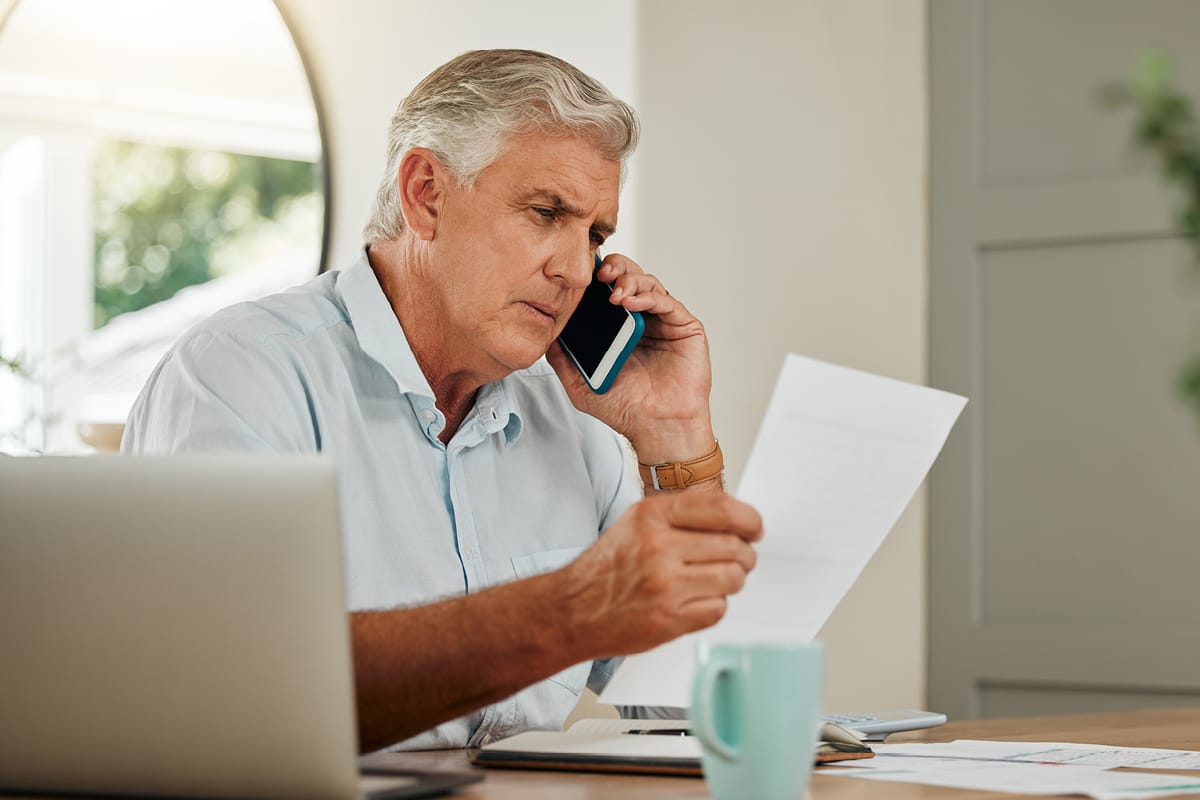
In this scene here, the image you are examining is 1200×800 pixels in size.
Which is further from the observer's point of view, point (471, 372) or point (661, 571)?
point (471, 372)

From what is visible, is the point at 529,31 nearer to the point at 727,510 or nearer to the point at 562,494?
the point at 562,494

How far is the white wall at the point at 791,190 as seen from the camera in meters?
2.47

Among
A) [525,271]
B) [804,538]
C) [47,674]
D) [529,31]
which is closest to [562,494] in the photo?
[525,271]

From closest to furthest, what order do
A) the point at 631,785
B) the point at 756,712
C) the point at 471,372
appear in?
the point at 756,712 → the point at 631,785 → the point at 471,372

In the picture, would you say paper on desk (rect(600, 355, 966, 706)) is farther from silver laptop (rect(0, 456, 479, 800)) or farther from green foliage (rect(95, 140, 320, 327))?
green foliage (rect(95, 140, 320, 327))

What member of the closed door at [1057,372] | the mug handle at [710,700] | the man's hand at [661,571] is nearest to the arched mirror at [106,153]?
the closed door at [1057,372]

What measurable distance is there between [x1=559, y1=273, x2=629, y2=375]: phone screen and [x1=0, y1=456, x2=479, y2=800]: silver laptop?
878 mm

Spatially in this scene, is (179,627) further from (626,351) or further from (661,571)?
(626,351)

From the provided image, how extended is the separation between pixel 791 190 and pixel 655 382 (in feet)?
3.48

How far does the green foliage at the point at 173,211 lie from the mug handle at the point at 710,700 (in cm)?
183

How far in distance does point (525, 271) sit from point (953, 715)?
145 centimetres

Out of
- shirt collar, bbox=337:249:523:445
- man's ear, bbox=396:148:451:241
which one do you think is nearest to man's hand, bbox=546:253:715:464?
shirt collar, bbox=337:249:523:445

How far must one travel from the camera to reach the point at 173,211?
3086 millimetres

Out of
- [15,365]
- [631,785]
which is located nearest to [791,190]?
[15,365]
